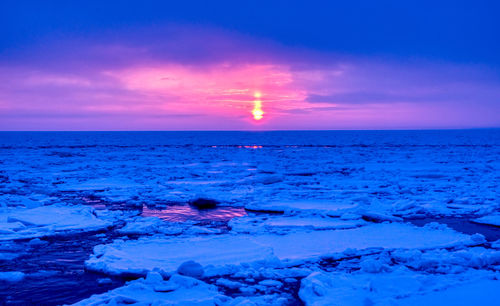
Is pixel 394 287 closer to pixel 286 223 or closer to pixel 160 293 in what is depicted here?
pixel 160 293

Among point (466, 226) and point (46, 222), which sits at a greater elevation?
point (46, 222)

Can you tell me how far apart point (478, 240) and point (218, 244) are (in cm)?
358

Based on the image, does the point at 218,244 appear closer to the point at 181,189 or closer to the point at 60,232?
the point at 60,232

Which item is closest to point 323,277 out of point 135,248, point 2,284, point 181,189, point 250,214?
point 135,248

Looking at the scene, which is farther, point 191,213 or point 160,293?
point 191,213

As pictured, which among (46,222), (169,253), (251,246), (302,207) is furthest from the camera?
(302,207)

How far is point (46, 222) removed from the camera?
698 centimetres

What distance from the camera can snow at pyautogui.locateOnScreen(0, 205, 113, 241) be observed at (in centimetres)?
631

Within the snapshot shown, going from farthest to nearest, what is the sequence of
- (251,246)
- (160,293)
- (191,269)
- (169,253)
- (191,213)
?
(191,213), (251,246), (169,253), (191,269), (160,293)

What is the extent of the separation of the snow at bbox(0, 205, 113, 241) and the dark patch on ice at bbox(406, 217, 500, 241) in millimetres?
5397

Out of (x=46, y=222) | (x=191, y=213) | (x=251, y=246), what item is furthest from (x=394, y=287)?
(x=46, y=222)

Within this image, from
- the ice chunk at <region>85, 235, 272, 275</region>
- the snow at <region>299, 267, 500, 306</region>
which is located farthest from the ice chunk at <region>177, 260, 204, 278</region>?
the snow at <region>299, 267, 500, 306</region>

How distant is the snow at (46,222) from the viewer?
249 inches

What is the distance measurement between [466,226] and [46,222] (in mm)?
6906
